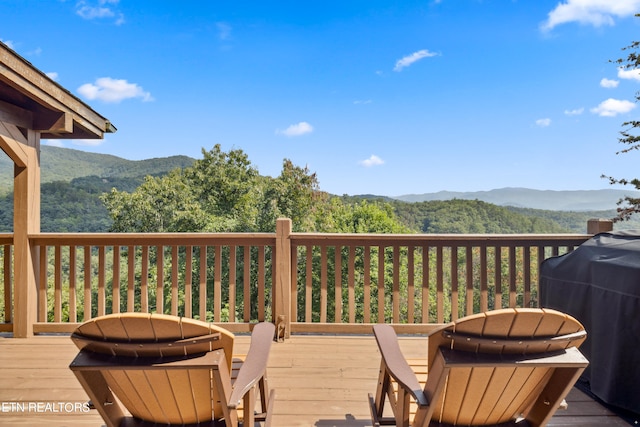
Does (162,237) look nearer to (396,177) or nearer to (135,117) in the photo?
(135,117)

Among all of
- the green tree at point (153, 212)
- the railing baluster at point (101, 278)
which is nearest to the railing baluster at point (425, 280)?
the railing baluster at point (101, 278)

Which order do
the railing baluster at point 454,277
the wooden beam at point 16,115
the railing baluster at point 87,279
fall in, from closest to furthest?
the wooden beam at point 16,115
the railing baluster at point 454,277
the railing baluster at point 87,279

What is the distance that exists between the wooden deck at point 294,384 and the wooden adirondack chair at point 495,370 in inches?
29.5

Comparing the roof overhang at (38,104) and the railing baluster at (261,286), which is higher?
the roof overhang at (38,104)

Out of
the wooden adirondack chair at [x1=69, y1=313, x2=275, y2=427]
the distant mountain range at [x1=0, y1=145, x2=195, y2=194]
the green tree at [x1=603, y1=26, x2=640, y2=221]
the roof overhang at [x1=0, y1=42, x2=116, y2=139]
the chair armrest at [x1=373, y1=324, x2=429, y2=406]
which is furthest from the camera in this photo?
the distant mountain range at [x1=0, y1=145, x2=195, y2=194]

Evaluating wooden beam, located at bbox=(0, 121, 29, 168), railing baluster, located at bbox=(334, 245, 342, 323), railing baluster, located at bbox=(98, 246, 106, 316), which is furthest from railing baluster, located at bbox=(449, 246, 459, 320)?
wooden beam, located at bbox=(0, 121, 29, 168)

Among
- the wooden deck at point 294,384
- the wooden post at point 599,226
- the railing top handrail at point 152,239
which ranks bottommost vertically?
the wooden deck at point 294,384

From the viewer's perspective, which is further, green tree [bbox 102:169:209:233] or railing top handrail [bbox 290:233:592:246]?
green tree [bbox 102:169:209:233]

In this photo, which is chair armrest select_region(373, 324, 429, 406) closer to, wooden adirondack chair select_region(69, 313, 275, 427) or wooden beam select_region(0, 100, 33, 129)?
wooden adirondack chair select_region(69, 313, 275, 427)

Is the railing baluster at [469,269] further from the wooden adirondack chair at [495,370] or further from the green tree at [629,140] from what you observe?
the green tree at [629,140]

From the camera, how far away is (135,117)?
40844mm

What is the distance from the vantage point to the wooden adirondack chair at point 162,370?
1232 millimetres

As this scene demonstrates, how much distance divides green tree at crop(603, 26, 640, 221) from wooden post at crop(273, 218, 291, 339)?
9495 mm

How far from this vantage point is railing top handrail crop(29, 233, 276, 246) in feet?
11.3
